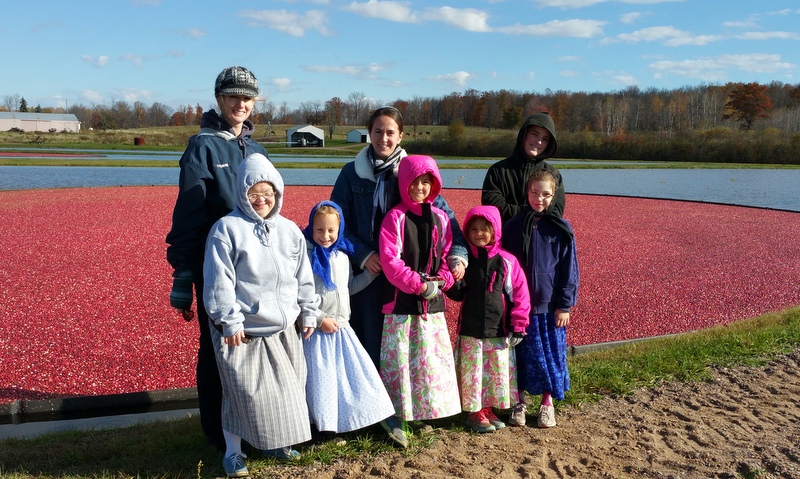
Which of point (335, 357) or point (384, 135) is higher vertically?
point (384, 135)

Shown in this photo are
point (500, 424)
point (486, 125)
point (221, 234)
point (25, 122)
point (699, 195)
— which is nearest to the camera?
point (221, 234)

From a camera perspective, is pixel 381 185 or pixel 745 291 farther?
pixel 745 291

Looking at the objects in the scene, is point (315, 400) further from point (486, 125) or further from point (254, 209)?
point (486, 125)

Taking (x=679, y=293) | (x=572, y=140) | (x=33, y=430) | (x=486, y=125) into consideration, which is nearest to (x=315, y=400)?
(x=33, y=430)

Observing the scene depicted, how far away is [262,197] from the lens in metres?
3.42

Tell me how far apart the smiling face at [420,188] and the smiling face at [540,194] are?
31.2 inches

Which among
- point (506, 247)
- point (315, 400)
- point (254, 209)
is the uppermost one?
point (254, 209)

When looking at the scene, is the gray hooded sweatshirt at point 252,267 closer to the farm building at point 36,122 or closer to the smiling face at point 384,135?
the smiling face at point 384,135

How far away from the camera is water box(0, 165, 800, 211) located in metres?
24.7

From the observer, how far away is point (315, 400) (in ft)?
12.0

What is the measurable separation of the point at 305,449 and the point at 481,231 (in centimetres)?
176

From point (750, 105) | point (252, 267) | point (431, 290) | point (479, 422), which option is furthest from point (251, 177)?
point (750, 105)

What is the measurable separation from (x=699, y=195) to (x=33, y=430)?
26247 mm

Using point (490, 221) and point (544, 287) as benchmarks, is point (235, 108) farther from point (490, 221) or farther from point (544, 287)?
point (544, 287)
